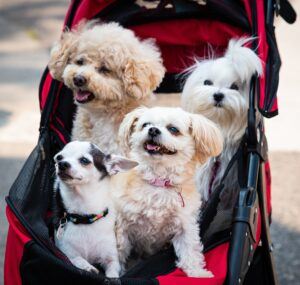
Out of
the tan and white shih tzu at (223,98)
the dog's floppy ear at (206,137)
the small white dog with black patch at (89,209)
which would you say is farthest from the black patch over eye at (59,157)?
the tan and white shih tzu at (223,98)

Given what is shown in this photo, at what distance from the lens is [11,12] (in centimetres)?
1072

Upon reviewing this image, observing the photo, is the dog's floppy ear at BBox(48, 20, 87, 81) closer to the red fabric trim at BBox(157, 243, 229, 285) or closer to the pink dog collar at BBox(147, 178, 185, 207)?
the pink dog collar at BBox(147, 178, 185, 207)

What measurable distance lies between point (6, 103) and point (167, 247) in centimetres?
423

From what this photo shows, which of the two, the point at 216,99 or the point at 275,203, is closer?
the point at 216,99

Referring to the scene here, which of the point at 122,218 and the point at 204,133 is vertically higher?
the point at 204,133

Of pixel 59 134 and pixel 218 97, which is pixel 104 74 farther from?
pixel 218 97

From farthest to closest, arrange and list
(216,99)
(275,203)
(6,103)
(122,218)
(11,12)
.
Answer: (11,12) < (6,103) < (275,203) < (216,99) < (122,218)

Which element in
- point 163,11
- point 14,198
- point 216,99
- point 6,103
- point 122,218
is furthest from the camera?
point 6,103

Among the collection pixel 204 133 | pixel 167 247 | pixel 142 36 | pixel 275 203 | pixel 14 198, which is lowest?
pixel 275 203

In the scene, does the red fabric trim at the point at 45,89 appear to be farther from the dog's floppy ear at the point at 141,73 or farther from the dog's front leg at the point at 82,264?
the dog's front leg at the point at 82,264

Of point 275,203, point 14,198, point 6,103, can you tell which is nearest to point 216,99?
point 14,198

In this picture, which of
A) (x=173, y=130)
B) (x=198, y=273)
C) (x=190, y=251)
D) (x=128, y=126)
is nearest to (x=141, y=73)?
(x=128, y=126)

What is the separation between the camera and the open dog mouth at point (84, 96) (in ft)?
10.7

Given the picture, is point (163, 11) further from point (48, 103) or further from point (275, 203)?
point (275, 203)
